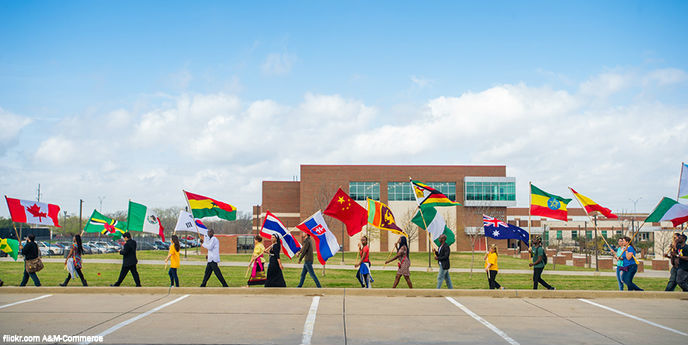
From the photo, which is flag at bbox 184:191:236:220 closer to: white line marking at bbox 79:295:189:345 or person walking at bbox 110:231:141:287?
person walking at bbox 110:231:141:287

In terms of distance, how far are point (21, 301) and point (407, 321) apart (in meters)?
8.86

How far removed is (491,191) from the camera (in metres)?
67.2

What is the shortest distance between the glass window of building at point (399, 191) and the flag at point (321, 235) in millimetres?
50817

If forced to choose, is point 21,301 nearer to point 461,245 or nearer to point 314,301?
point 314,301

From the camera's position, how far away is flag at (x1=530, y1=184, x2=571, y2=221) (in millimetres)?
19219

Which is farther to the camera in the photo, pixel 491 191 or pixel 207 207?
pixel 491 191

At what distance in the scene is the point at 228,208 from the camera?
20250mm

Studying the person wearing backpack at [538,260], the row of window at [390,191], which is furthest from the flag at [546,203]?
the row of window at [390,191]

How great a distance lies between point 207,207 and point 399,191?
161 feet

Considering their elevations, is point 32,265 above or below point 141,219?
below

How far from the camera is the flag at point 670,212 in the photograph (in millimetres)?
16953

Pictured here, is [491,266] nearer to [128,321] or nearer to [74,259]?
[128,321]

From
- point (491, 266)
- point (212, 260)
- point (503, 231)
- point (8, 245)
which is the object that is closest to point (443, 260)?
point (491, 266)

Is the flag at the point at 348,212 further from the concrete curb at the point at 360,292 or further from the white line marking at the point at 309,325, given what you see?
the white line marking at the point at 309,325
